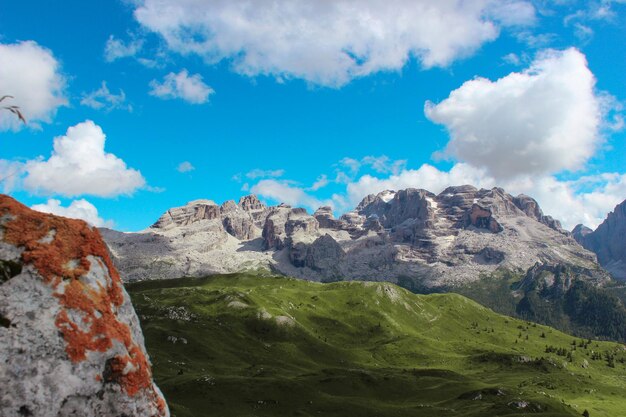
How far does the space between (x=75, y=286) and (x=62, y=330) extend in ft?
5.73

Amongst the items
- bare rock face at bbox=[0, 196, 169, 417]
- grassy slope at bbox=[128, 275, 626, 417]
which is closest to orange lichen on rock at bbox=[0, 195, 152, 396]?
bare rock face at bbox=[0, 196, 169, 417]

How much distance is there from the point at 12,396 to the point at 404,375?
14499 centimetres

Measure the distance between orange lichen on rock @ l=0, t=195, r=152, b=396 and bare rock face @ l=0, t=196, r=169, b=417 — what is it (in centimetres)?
3

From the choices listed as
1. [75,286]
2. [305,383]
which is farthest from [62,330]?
[305,383]

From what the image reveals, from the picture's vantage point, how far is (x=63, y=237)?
18.3m

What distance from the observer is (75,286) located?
17312 mm

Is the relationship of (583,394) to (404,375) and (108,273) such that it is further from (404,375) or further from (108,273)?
(108,273)

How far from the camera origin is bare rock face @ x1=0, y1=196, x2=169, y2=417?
1521cm

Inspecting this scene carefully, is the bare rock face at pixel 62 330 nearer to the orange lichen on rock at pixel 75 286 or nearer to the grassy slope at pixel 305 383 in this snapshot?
the orange lichen on rock at pixel 75 286

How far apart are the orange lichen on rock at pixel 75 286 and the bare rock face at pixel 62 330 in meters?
0.03

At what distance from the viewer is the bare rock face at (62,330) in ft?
49.9

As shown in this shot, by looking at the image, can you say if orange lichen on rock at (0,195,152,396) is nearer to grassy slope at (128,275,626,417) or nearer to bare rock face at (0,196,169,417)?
bare rock face at (0,196,169,417)

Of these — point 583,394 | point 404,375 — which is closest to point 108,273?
point 404,375

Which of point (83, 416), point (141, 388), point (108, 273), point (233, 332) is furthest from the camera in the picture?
point (233, 332)
